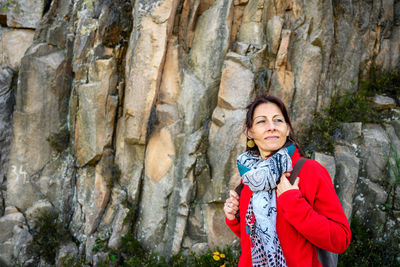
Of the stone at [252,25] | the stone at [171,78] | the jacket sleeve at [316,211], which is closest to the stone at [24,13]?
the stone at [171,78]

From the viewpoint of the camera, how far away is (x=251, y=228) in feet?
6.46

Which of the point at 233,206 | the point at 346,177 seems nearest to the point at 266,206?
the point at 233,206

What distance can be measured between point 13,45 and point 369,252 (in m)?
8.79

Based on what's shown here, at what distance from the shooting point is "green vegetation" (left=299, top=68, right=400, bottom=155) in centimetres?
527

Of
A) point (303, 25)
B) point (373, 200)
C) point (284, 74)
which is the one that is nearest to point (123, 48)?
point (284, 74)

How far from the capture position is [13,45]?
6.91m

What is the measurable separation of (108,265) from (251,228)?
4018mm

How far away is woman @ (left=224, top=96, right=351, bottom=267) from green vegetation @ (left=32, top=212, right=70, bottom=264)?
489 centimetres

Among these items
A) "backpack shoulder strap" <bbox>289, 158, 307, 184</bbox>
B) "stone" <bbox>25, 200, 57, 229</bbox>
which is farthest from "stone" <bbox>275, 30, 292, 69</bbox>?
"stone" <bbox>25, 200, 57, 229</bbox>

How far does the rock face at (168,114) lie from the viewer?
5105 millimetres

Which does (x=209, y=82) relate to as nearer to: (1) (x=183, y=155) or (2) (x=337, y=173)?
(1) (x=183, y=155)

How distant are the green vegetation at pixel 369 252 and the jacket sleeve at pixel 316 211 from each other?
3278mm

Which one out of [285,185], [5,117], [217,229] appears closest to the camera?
[285,185]

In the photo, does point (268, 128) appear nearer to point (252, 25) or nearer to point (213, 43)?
point (213, 43)
